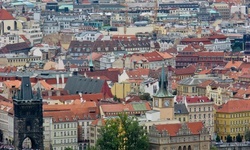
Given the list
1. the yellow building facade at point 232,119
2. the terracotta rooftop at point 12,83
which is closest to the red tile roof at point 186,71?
the terracotta rooftop at point 12,83

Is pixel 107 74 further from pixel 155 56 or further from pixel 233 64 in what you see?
pixel 155 56

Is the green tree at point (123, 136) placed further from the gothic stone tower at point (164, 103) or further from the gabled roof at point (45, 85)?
the gabled roof at point (45, 85)

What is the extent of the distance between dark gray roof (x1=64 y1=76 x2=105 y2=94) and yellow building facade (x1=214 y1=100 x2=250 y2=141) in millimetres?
11696

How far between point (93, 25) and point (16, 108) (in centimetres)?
9446

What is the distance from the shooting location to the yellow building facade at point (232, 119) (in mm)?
98312

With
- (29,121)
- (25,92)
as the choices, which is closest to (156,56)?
(25,92)

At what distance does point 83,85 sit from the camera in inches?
4338

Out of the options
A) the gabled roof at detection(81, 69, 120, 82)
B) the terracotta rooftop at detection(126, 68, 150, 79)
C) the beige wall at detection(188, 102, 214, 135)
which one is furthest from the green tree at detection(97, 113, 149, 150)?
the gabled roof at detection(81, 69, 120, 82)

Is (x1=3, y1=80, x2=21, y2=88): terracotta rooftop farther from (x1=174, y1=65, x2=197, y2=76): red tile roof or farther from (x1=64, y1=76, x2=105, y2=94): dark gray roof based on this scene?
(x1=174, y1=65, x2=197, y2=76): red tile roof

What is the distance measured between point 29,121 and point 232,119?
629 inches

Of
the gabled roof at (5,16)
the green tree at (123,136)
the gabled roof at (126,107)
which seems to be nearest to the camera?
the green tree at (123,136)

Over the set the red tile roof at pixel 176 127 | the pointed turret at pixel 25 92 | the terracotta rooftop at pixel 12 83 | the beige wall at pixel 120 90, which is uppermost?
the pointed turret at pixel 25 92

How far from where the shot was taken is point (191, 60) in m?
142

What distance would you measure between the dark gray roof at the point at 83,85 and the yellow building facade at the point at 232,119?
1170 centimetres
